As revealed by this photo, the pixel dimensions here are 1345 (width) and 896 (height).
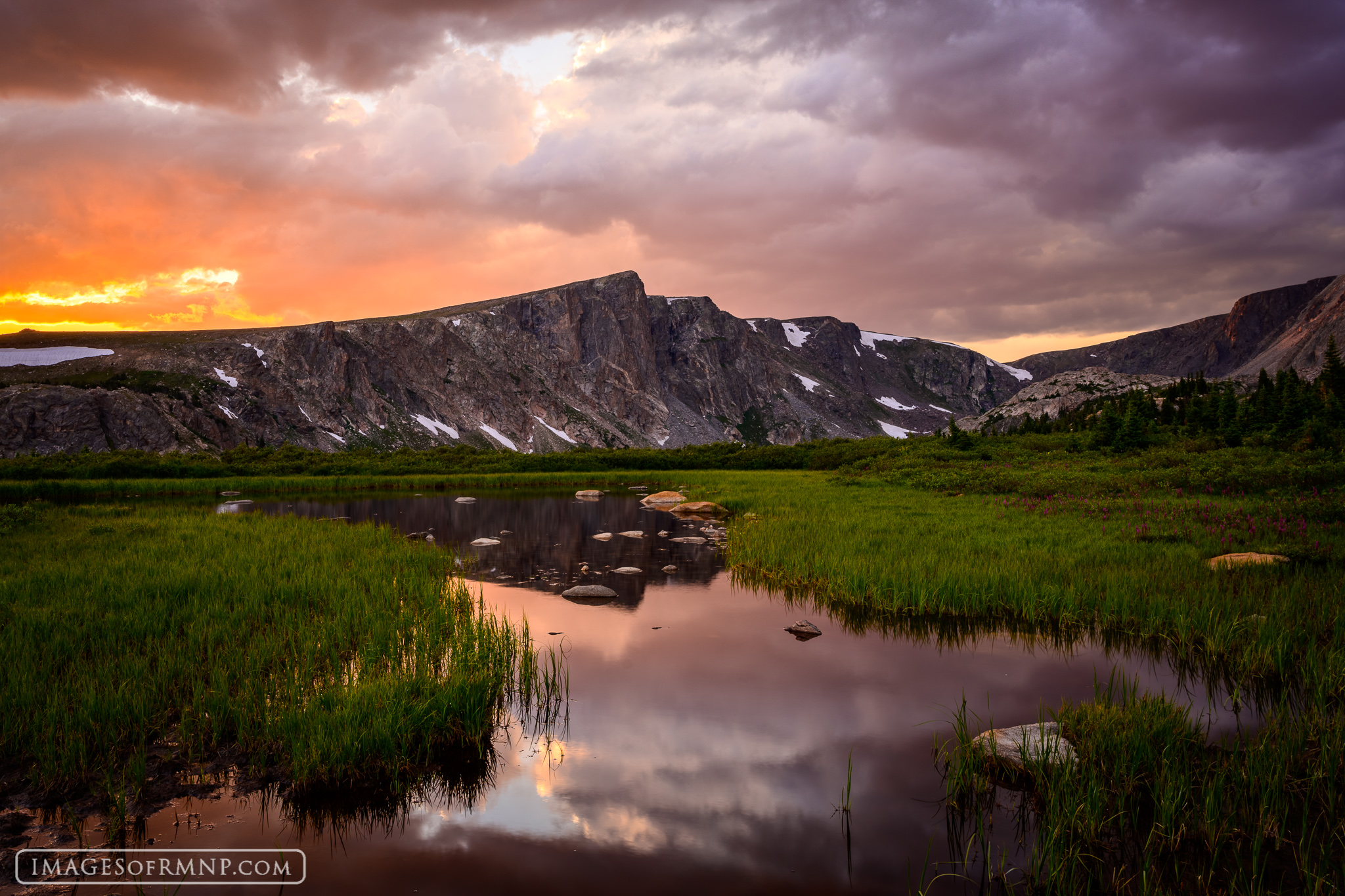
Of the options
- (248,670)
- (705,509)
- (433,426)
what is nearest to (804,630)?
(248,670)

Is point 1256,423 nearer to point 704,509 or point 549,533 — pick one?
point 704,509

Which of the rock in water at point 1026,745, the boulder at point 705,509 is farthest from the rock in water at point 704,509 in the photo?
the rock in water at point 1026,745

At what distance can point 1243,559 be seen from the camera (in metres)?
13.8

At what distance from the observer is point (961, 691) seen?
30.3ft

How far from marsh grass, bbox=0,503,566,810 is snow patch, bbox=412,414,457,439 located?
18456 centimetres

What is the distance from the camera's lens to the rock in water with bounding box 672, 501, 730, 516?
1375 inches

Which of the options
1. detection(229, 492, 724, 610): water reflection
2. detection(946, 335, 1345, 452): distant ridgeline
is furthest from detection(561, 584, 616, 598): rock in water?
detection(946, 335, 1345, 452): distant ridgeline

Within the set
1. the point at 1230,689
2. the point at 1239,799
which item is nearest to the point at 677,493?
the point at 1230,689

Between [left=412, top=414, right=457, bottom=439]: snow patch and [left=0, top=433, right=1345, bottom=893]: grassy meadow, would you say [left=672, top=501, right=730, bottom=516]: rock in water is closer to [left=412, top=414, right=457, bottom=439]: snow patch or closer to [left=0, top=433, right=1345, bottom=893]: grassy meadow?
[left=0, top=433, right=1345, bottom=893]: grassy meadow

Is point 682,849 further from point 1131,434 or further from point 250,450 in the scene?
point 250,450

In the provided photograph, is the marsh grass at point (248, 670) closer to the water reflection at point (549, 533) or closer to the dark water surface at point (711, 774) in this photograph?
the dark water surface at point (711, 774)

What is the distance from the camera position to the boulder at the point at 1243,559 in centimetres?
1352

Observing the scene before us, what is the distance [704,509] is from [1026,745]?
95.2 feet

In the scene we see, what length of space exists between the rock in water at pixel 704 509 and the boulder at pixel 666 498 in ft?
11.3
